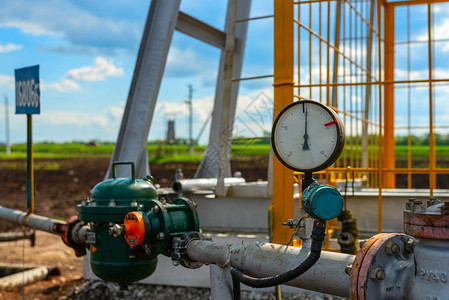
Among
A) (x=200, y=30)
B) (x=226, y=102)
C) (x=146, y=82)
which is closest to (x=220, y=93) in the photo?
(x=200, y=30)

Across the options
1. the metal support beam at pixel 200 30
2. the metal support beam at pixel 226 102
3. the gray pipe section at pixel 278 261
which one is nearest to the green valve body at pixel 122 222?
the gray pipe section at pixel 278 261

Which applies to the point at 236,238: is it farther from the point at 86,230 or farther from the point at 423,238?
the point at 423,238

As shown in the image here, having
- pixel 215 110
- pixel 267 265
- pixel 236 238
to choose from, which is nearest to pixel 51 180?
pixel 215 110

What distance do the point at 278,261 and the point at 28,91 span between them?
309 centimetres

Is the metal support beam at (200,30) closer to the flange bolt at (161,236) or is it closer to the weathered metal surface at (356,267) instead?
the flange bolt at (161,236)

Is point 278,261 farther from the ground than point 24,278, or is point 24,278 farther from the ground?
point 278,261

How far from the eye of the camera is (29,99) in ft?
14.0

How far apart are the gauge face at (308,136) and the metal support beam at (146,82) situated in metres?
2.31

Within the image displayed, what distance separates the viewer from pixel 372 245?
5.38 feet

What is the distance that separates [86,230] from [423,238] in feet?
6.75

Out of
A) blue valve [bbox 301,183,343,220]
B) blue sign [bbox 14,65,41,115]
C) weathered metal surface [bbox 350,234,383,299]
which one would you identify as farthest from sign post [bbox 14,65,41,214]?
weathered metal surface [bbox 350,234,383,299]

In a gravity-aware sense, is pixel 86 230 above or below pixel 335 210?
below

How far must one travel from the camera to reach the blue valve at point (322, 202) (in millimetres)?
1828

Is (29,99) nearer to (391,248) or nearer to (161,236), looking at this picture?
(161,236)
